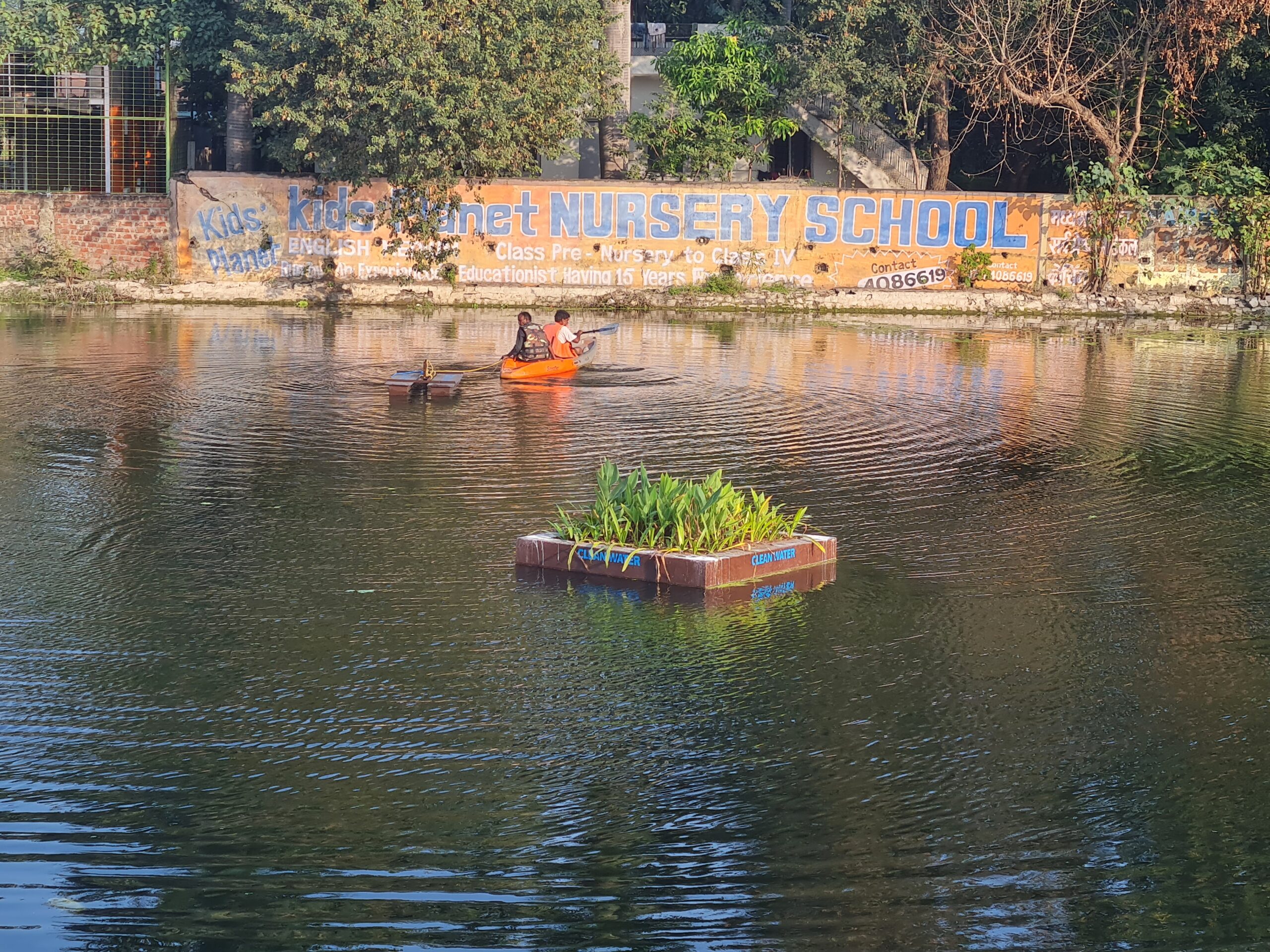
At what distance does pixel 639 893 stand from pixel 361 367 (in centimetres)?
1764

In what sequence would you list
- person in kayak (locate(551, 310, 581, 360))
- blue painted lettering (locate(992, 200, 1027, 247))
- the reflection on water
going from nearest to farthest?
1. the reflection on water
2. person in kayak (locate(551, 310, 581, 360))
3. blue painted lettering (locate(992, 200, 1027, 247))

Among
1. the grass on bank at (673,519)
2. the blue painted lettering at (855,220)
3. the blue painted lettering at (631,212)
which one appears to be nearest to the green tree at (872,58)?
the blue painted lettering at (855,220)

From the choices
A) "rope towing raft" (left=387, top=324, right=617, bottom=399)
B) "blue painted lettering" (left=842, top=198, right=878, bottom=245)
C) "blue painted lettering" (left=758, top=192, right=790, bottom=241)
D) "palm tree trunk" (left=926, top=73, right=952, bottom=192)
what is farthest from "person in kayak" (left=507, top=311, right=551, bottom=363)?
"palm tree trunk" (left=926, top=73, right=952, bottom=192)

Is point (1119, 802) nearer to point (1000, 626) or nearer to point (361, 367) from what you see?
point (1000, 626)

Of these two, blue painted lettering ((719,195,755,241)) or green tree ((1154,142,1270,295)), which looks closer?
green tree ((1154,142,1270,295))

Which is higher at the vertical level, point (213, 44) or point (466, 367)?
point (213, 44)

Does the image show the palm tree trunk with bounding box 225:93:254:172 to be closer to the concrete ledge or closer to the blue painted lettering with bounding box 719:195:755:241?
the blue painted lettering with bounding box 719:195:755:241

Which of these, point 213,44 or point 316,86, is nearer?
point 316,86

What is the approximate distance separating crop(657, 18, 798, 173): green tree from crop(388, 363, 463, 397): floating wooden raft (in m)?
19.0

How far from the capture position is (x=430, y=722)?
26.0 feet

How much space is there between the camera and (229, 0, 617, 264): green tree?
32531 millimetres

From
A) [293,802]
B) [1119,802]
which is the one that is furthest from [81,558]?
[1119,802]

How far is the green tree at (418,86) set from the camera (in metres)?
32.5

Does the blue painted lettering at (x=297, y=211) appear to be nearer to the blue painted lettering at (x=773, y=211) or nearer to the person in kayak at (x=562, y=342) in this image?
the blue painted lettering at (x=773, y=211)
